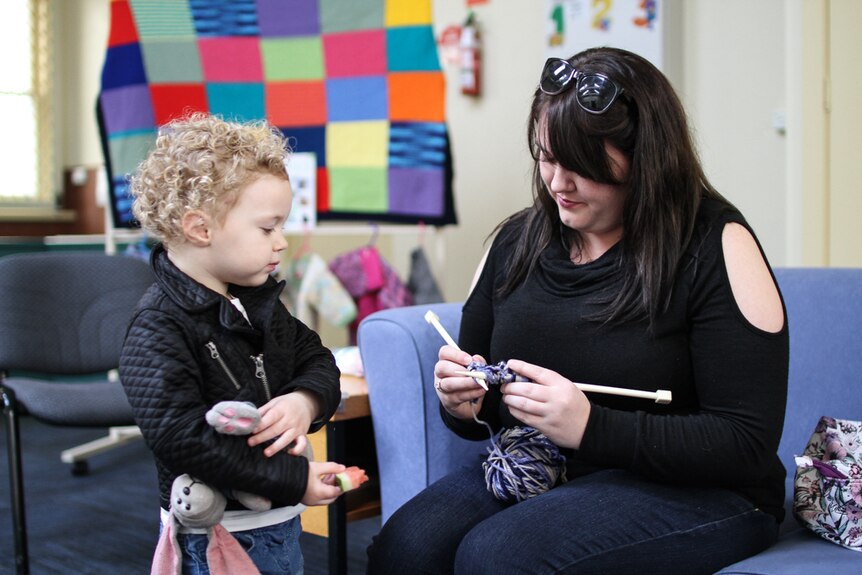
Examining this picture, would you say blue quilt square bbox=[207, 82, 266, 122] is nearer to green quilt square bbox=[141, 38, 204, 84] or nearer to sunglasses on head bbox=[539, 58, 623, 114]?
green quilt square bbox=[141, 38, 204, 84]

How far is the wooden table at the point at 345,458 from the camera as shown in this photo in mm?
1481

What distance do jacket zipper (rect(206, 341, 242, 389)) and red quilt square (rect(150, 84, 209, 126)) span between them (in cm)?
210

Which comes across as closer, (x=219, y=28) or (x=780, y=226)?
(x=780, y=226)

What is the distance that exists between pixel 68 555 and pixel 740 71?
2472 mm

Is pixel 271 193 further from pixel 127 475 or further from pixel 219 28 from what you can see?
pixel 127 475

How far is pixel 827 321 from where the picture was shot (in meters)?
1.46

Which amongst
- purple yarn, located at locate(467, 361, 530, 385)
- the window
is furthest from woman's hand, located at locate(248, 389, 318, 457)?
the window

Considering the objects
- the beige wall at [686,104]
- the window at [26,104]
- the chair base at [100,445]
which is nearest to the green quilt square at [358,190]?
the beige wall at [686,104]

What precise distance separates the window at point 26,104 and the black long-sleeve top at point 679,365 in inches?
161

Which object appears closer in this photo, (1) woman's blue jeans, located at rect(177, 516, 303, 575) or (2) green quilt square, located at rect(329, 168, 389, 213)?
(1) woman's blue jeans, located at rect(177, 516, 303, 575)

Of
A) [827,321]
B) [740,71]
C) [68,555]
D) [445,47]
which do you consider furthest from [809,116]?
[68,555]

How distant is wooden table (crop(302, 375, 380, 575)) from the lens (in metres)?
1.48

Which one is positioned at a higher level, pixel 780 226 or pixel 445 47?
pixel 445 47

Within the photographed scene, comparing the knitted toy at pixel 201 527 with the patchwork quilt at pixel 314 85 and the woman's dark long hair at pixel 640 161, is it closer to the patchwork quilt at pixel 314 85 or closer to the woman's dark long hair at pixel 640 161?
the woman's dark long hair at pixel 640 161
